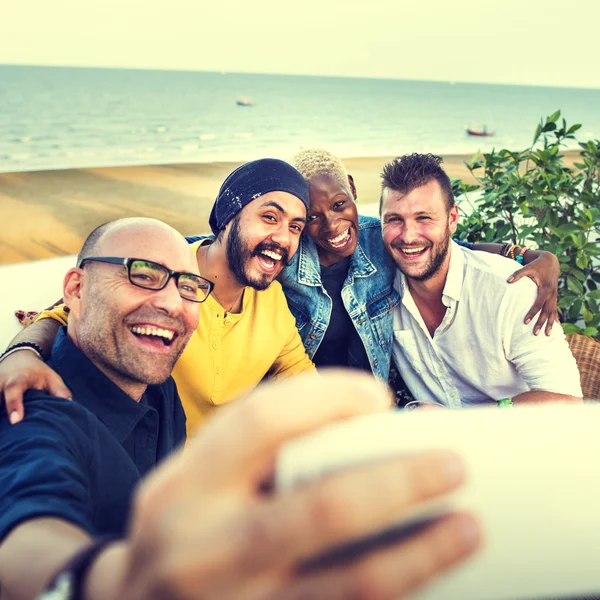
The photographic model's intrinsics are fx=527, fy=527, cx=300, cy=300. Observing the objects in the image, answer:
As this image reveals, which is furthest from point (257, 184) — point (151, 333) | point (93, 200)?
point (93, 200)

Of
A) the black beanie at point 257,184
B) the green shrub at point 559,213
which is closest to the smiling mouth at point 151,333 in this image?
A: the black beanie at point 257,184

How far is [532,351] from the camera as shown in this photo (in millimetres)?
2445

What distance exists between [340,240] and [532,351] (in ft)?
3.48

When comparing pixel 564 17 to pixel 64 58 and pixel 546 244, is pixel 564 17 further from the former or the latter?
pixel 64 58

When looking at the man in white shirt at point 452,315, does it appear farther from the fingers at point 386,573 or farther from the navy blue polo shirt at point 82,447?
the fingers at point 386,573

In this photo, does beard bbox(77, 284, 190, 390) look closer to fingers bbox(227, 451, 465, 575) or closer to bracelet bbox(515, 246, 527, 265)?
fingers bbox(227, 451, 465, 575)

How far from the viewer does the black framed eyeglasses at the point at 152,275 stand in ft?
5.28

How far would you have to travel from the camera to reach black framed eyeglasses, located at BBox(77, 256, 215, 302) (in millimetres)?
1610

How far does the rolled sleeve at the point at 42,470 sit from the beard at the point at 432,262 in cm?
180

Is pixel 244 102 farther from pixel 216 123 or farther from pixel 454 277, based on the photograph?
pixel 454 277

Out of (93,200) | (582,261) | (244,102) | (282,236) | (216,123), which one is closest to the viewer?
(282,236)

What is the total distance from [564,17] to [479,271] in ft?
83.4

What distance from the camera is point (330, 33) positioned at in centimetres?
3691

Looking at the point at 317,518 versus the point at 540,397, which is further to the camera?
the point at 540,397
